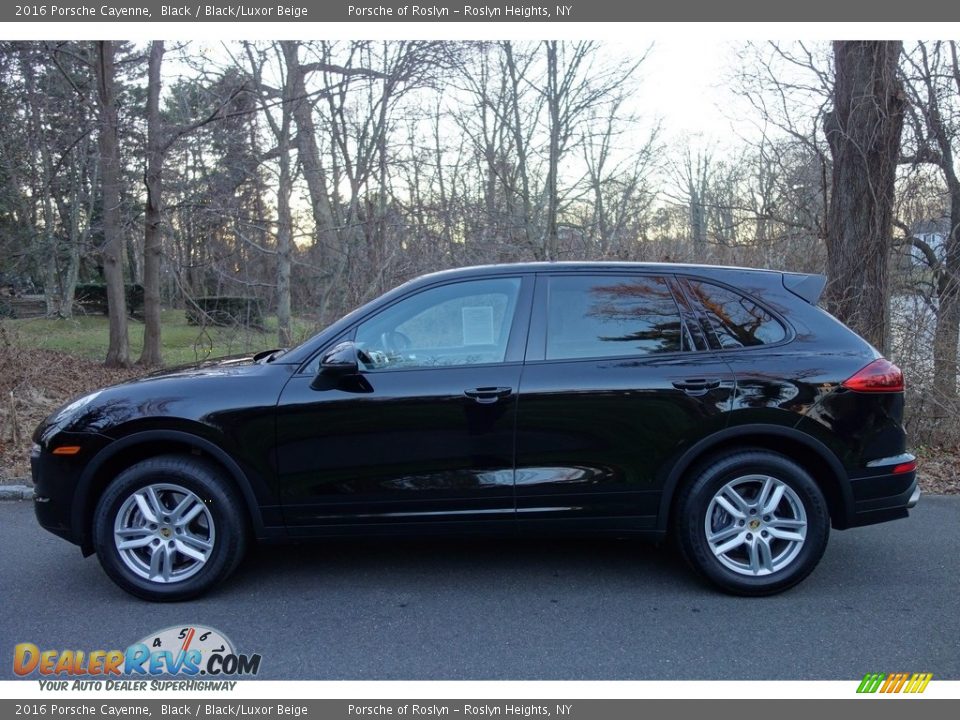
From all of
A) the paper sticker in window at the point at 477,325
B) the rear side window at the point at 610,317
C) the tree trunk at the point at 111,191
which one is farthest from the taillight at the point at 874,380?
the tree trunk at the point at 111,191

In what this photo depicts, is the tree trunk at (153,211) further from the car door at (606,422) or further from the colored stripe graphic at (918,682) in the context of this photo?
the colored stripe graphic at (918,682)

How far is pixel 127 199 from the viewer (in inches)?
611

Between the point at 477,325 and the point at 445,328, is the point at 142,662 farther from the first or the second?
the point at 477,325

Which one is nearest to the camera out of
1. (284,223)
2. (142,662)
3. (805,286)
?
(142,662)

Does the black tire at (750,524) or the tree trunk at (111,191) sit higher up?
the tree trunk at (111,191)

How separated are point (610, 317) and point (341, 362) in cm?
153

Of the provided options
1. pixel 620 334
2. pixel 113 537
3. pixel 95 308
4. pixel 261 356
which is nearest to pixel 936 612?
pixel 620 334

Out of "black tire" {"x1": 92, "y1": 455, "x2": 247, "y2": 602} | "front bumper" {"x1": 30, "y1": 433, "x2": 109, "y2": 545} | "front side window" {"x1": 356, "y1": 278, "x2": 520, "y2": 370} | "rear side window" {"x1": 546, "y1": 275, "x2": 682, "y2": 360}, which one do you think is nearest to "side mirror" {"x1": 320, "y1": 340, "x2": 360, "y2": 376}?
"front side window" {"x1": 356, "y1": 278, "x2": 520, "y2": 370}

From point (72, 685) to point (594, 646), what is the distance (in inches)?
94.1

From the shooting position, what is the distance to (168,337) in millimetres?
23328

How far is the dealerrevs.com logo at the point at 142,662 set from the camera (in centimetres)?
328

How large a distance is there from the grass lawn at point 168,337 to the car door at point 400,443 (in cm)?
534

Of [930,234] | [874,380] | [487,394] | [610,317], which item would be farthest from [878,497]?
[930,234]

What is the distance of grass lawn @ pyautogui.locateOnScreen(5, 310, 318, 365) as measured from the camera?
12.6 metres
